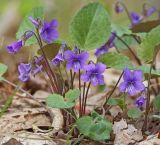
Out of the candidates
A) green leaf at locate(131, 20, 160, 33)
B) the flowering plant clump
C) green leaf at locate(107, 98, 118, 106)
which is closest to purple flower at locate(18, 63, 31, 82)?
the flowering plant clump

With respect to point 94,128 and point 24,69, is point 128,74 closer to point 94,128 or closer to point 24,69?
point 94,128

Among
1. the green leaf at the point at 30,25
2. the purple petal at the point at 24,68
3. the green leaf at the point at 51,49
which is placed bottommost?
the purple petal at the point at 24,68

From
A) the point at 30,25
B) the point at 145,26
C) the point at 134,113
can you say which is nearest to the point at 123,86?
the point at 134,113

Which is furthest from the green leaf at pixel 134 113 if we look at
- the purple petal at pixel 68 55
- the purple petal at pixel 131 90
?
the purple petal at pixel 68 55

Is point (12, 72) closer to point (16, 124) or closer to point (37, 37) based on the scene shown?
point (16, 124)

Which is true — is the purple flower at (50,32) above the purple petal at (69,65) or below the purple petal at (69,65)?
above

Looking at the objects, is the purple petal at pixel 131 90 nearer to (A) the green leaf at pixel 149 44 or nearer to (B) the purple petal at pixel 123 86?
(B) the purple petal at pixel 123 86
